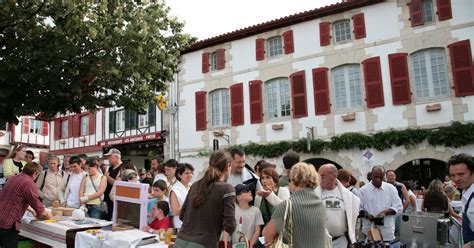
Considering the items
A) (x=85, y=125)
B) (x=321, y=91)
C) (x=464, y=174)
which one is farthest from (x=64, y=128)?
(x=464, y=174)

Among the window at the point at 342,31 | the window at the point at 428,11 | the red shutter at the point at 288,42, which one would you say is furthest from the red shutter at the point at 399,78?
the red shutter at the point at 288,42

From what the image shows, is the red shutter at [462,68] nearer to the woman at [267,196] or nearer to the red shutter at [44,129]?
the woman at [267,196]

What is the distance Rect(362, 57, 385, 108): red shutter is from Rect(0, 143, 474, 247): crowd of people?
647 centimetres

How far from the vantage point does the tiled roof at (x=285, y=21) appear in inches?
569

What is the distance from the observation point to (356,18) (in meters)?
14.4

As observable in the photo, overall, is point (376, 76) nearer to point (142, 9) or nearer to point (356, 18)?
point (356, 18)

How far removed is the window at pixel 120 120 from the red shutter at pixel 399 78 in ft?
47.8

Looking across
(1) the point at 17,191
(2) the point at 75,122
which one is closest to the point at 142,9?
(1) the point at 17,191

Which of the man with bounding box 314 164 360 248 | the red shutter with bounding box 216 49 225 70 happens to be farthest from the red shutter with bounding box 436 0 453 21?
the man with bounding box 314 164 360 248

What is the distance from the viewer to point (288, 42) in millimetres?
15836

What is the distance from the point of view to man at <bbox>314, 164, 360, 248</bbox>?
4.17 meters

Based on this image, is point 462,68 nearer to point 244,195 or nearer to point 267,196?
point 267,196

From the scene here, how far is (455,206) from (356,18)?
31.6 ft

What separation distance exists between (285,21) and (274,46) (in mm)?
1187
